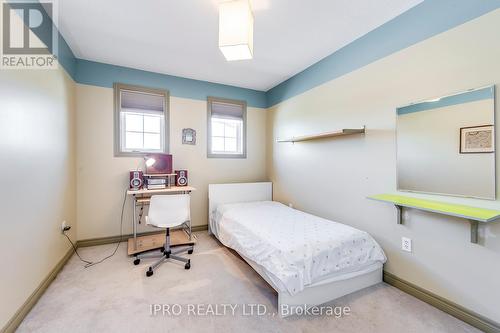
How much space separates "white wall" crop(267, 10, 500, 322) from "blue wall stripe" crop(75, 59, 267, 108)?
1.18 meters

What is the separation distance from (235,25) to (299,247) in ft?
6.27

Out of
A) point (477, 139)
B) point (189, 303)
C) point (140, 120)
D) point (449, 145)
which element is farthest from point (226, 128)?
point (477, 139)

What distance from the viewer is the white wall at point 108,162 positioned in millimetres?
3035

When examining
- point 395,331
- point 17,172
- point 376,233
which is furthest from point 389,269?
point 17,172

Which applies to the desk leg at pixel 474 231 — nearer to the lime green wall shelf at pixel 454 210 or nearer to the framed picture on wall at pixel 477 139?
the lime green wall shelf at pixel 454 210

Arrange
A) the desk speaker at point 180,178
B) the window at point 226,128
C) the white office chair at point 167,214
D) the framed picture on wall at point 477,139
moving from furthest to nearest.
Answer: the window at point 226,128
the desk speaker at point 180,178
the white office chair at point 167,214
the framed picture on wall at point 477,139

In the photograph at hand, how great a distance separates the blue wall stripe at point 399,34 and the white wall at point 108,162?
2.07 metres

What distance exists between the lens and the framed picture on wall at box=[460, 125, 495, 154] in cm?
155

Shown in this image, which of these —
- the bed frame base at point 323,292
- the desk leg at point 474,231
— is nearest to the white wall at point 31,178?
the bed frame base at point 323,292

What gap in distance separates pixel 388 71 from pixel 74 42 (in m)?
3.59

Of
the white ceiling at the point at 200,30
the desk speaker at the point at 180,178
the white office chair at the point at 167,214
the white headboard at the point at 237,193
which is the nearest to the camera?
the white ceiling at the point at 200,30

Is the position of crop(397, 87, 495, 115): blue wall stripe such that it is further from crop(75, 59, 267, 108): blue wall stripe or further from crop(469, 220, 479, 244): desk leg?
crop(75, 59, 267, 108): blue wall stripe

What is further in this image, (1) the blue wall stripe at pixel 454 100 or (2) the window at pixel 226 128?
(2) the window at pixel 226 128

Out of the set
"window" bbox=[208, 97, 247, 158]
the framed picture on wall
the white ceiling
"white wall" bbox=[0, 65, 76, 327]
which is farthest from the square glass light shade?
"window" bbox=[208, 97, 247, 158]
